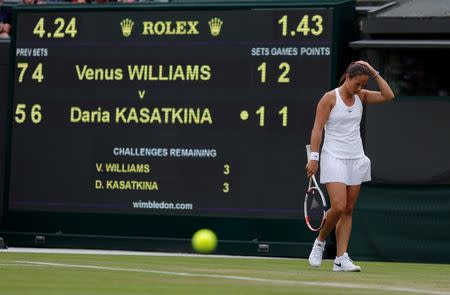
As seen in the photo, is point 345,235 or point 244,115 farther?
point 244,115

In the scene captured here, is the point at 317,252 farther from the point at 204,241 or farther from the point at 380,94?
the point at 204,241

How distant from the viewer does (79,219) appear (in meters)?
17.7

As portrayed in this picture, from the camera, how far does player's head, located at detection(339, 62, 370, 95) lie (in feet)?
40.8

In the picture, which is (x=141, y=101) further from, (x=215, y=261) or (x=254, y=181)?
(x=215, y=261)

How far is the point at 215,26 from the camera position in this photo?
17.1 meters

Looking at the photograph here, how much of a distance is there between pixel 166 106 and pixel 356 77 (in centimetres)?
511

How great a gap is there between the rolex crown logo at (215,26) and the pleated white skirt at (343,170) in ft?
15.3

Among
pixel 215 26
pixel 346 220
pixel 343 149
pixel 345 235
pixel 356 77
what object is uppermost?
pixel 215 26

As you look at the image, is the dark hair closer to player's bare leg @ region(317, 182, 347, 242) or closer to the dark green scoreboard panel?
player's bare leg @ region(317, 182, 347, 242)

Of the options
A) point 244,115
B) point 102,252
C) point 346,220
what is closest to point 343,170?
point 346,220

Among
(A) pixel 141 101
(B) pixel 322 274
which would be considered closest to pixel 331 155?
(B) pixel 322 274

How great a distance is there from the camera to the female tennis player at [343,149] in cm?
1252

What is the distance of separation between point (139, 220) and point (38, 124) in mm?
1867

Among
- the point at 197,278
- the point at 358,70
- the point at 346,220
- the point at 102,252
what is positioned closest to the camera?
the point at 197,278
